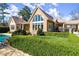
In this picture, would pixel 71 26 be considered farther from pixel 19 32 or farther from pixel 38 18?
pixel 19 32

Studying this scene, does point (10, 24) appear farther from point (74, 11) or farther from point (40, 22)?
point (74, 11)

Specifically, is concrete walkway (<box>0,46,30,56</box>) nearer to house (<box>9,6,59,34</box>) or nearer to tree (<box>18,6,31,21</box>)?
house (<box>9,6,59,34</box>)

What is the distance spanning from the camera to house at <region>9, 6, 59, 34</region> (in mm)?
5621

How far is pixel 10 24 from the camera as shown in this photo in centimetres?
568

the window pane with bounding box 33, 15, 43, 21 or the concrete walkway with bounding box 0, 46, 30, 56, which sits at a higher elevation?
the window pane with bounding box 33, 15, 43, 21

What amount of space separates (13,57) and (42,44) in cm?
66

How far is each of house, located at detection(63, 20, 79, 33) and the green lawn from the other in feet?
0.48

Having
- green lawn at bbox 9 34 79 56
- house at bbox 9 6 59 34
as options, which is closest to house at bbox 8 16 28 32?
house at bbox 9 6 59 34

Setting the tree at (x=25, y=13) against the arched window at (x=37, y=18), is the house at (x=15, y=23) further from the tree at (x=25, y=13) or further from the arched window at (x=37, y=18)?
the arched window at (x=37, y=18)

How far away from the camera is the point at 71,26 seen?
5.58 m

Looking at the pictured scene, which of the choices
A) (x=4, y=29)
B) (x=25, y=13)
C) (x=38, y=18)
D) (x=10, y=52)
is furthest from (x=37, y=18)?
(x=10, y=52)

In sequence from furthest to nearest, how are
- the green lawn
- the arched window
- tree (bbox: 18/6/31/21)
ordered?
the arched window
tree (bbox: 18/6/31/21)
the green lawn

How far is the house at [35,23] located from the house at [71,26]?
0.79 ft

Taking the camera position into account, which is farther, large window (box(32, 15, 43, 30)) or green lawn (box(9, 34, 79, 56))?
large window (box(32, 15, 43, 30))
